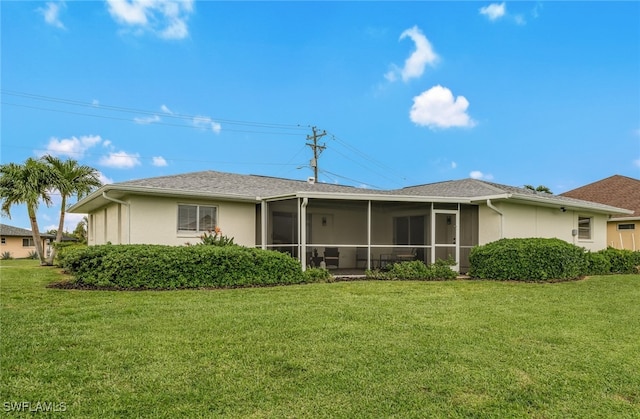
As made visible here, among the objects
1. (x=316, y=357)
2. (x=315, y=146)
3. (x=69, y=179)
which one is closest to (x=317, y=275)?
(x=316, y=357)

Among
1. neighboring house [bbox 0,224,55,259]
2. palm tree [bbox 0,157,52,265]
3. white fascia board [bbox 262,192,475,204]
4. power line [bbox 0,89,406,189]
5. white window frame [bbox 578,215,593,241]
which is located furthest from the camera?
neighboring house [bbox 0,224,55,259]

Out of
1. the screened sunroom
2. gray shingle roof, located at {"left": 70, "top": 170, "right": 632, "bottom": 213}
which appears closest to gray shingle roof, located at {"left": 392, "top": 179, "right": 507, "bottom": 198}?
gray shingle roof, located at {"left": 70, "top": 170, "right": 632, "bottom": 213}

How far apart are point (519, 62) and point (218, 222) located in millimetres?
11820

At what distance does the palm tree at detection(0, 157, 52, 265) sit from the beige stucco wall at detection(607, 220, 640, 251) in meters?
28.4

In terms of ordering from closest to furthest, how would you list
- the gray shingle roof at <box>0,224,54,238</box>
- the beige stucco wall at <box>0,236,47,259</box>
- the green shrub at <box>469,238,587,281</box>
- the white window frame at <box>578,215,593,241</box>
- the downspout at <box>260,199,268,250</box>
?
the green shrub at <box>469,238,587,281</box>, the downspout at <box>260,199,268,250</box>, the white window frame at <box>578,215,593,241</box>, the gray shingle roof at <box>0,224,54,238</box>, the beige stucco wall at <box>0,236,47,259</box>

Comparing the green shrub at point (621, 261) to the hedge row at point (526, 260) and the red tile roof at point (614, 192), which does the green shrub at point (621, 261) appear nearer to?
the hedge row at point (526, 260)

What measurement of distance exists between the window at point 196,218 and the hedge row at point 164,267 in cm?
293

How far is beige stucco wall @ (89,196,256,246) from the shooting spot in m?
12.4

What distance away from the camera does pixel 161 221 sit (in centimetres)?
1279

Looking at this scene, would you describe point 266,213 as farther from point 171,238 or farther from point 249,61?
point 249,61

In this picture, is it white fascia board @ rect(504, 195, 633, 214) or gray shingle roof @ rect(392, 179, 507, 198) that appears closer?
white fascia board @ rect(504, 195, 633, 214)

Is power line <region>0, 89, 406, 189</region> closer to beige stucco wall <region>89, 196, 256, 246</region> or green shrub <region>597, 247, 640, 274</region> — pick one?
beige stucco wall <region>89, 196, 256, 246</region>

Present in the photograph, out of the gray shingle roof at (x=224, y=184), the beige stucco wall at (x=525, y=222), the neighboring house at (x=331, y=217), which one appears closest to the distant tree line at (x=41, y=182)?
the neighboring house at (x=331, y=217)

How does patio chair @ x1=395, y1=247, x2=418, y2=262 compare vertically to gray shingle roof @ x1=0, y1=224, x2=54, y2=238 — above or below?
below
